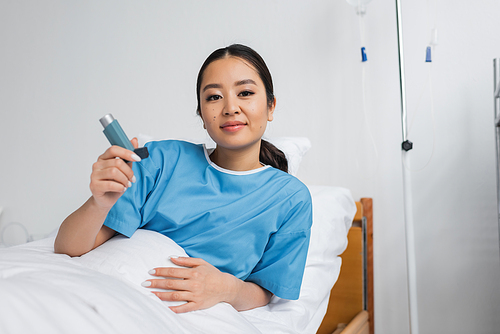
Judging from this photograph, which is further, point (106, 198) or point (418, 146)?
point (418, 146)

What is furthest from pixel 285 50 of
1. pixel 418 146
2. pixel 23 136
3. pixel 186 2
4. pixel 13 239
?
pixel 13 239

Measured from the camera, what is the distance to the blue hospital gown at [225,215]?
0.71m

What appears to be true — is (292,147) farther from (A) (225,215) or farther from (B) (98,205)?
(B) (98,205)

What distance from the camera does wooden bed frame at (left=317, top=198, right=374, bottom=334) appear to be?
137cm

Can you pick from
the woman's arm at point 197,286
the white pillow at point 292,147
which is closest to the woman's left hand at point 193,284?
the woman's arm at point 197,286

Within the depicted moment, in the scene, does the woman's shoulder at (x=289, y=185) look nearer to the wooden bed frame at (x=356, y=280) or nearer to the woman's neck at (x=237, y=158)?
the woman's neck at (x=237, y=158)

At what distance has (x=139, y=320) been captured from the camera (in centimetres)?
42

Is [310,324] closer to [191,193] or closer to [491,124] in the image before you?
[191,193]

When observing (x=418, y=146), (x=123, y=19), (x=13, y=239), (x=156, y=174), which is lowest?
(x=13, y=239)

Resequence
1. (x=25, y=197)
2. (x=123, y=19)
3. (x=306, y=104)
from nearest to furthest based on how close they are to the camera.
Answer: (x=306, y=104) < (x=123, y=19) < (x=25, y=197)

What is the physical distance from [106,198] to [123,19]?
153 centimetres

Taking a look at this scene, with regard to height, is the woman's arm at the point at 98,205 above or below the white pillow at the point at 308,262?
above

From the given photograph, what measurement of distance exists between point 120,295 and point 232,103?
42cm

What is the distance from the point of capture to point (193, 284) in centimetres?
59
